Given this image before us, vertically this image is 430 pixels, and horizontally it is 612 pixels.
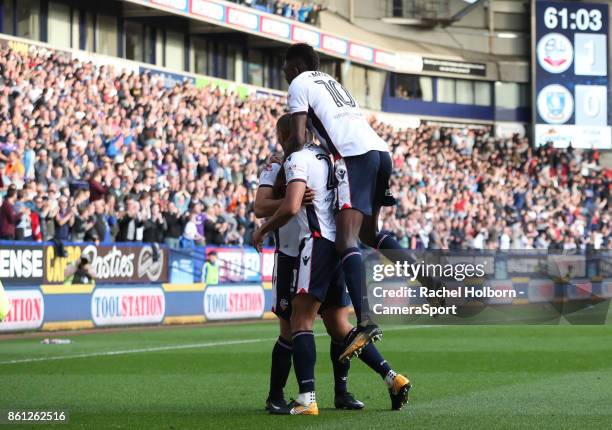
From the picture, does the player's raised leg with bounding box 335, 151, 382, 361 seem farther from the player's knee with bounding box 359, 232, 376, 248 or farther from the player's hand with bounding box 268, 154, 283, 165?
the player's hand with bounding box 268, 154, 283, 165

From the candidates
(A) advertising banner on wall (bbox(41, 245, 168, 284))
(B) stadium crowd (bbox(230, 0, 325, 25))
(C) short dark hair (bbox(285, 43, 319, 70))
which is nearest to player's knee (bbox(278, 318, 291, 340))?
(C) short dark hair (bbox(285, 43, 319, 70))

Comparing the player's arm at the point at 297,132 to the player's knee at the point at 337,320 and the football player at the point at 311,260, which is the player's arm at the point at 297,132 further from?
the player's knee at the point at 337,320

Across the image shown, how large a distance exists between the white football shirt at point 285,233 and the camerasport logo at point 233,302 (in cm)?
1781

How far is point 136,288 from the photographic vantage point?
2552cm

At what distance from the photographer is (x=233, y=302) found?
28.3 metres

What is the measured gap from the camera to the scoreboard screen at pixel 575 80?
6481 centimetres

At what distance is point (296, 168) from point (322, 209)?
41 cm

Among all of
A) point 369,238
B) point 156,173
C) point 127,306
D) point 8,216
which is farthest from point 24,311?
point 369,238

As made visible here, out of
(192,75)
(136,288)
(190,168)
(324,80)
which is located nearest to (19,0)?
(192,75)

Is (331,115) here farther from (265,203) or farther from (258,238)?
(258,238)

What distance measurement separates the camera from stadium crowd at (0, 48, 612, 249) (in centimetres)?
2473

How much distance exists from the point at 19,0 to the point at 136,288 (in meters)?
16.2

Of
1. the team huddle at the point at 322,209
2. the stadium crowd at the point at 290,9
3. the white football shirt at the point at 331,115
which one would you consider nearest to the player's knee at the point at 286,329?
the team huddle at the point at 322,209

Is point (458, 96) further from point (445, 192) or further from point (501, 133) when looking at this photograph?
point (445, 192)
